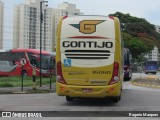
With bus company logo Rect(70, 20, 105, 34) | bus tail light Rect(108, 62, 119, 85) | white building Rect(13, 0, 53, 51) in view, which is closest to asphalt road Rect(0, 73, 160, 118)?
bus tail light Rect(108, 62, 119, 85)

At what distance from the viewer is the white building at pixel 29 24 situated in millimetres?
70688

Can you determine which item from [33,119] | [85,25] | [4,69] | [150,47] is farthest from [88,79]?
[150,47]

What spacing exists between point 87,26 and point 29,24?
2089 inches

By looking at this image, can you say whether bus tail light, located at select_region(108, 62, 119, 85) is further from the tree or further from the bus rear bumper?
the tree

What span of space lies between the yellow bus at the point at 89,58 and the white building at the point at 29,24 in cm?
5128

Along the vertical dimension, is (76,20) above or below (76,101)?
above

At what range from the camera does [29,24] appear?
71188 millimetres

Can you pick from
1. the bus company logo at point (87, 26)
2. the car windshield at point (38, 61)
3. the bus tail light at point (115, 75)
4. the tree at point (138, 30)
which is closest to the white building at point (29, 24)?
the car windshield at point (38, 61)

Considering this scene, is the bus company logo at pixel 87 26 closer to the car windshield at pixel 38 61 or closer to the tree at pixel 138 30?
the car windshield at pixel 38 61

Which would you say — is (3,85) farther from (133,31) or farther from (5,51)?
(133,31)

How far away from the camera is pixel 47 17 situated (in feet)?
239

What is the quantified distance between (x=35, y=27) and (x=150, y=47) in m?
37.3

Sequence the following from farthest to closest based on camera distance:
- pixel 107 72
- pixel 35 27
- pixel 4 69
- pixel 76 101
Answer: pixel 35 27 → pixel 4 69 → pixel 76 101 → pixel 107 72

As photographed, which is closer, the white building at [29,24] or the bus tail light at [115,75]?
the bus tail light at [115,75]
